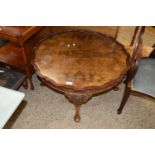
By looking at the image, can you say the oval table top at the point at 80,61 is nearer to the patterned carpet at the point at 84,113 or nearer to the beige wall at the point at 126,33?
the patterned carpet at the point at 84,113

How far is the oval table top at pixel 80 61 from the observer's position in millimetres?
1673

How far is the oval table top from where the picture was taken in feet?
5.49

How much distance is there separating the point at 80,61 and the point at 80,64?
0.04m

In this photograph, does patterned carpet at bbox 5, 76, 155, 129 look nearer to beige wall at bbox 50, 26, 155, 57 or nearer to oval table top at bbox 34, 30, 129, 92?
oval table top at bbox 34, 30, 129, 92

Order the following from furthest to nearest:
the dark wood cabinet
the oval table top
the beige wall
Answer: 1. the beige wall
2. the dark wood cabinet
3. the oval table top

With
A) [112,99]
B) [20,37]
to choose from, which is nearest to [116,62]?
[112,99]

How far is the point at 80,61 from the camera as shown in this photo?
71.8 inches

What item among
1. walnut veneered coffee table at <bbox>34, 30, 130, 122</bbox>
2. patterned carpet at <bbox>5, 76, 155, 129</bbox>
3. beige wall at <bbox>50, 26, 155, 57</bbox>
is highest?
walnut veneered coffee table at <bbox>34, 30, 130, 122</bbox>

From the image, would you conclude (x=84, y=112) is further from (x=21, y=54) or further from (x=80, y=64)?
(x=21, y=54)

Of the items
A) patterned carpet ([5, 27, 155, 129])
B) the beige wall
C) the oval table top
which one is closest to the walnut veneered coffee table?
the oval table top

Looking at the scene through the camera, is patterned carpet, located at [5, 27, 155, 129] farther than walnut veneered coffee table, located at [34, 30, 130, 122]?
Yes

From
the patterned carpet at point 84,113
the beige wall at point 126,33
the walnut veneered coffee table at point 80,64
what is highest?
the walnut veneered coffee table at point 80,64

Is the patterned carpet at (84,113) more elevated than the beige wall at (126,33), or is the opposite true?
the beige wall at (126,33)

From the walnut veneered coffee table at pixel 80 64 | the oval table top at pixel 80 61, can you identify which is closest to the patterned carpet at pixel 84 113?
the walnut veneered coffee table at pixel 80 64
